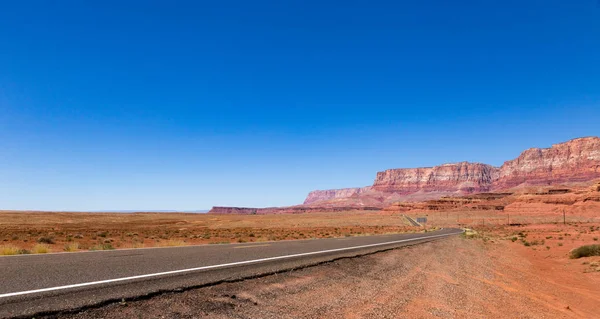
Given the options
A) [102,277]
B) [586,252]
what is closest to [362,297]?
[102,277]

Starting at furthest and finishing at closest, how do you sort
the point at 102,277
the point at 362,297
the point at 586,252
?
the point at 586,252 < the point at 362,297 < the point at 102,277

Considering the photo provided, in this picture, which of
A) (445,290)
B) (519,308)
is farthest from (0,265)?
(519,308)

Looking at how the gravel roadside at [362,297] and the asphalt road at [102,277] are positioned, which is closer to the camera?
the asphalt road at [102,277]

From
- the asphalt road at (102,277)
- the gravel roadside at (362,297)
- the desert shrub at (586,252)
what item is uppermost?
the asphalt road at (102,277)

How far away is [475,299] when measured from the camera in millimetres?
8703

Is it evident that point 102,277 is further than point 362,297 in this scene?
No

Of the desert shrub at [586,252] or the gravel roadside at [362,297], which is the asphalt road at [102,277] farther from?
the desert shrub at [586,252]

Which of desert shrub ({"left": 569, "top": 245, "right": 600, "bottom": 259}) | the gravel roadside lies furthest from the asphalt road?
desert shrub ({"left": 569, "top": 245, "right": 600, "bottom": 259})

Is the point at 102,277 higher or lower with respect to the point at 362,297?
higher

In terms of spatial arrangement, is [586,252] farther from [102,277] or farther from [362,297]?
[102,277]

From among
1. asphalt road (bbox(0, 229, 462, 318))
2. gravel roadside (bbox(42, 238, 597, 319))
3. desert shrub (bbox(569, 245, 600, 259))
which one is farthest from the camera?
desert shrub (bbox(569, 245, 600, 259))

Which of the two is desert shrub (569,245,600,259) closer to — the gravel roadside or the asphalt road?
the gravel roadside

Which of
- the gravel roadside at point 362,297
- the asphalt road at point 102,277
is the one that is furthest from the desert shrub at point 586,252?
the asphalt road at point 102,277

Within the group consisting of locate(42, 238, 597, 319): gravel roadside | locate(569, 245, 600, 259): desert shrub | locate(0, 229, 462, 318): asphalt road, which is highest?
locate(0, 229, 462, 318): asphalt road
